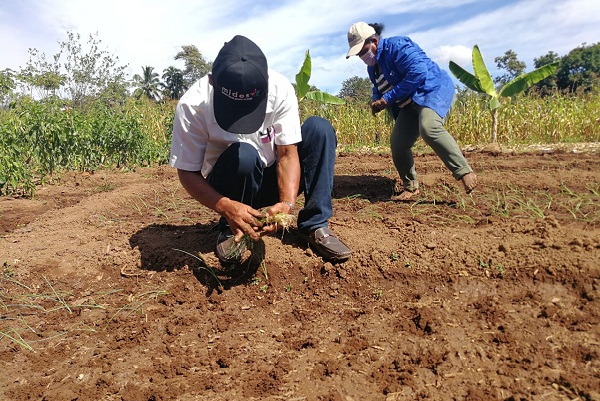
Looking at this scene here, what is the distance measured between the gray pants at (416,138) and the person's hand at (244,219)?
183 cm

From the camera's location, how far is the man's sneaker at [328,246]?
250 cm

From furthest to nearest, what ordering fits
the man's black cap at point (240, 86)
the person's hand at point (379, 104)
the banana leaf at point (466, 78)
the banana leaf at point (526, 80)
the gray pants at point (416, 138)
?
1. the banana leaf at point (466, 78)
2. the banana leaf at point (526, 80)
3. the person's hand at point (379, 104)
4. the gray pants at point (416, 138)
5. the man's black cap at point (240, 86)

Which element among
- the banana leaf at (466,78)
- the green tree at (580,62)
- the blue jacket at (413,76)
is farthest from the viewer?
the green tree at (580,62)

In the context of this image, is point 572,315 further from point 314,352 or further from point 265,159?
point 265,159

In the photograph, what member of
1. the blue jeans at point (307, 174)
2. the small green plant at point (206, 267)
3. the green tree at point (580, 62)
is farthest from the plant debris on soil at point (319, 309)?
the green tree at point (580, 62)

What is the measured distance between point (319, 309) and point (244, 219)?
0.59 metres

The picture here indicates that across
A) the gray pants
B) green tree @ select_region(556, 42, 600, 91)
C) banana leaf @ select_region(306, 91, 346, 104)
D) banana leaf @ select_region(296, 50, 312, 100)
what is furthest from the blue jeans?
green tree @ select_region(556, 42, 600, 91)

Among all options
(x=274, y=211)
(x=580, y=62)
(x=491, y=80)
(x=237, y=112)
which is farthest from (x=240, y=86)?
(x=580, y=62)

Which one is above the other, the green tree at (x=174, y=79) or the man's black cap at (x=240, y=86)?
the green tree at (x=174, y=79)

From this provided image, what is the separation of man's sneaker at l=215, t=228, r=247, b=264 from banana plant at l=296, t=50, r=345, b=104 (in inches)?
260

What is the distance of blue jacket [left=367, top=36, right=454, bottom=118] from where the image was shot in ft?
11.9

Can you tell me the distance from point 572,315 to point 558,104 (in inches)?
351

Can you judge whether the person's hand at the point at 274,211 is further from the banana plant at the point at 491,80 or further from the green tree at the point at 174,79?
the green tree at the point at 174,79

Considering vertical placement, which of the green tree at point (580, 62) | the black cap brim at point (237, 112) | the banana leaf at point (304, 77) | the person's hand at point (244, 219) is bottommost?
the person's hand at point (244, 219)
